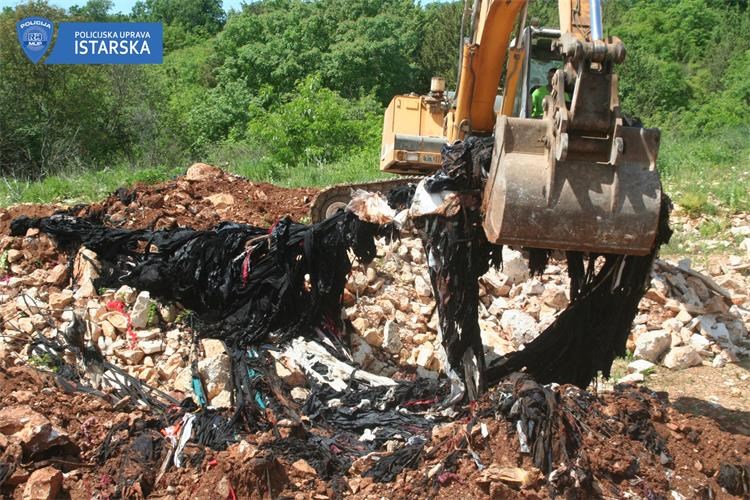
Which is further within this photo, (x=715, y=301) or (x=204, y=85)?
(x=204, y=85)

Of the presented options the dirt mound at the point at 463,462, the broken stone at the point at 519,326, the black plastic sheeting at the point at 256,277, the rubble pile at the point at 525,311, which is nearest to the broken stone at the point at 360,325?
the rubble pile at the point at 525,311

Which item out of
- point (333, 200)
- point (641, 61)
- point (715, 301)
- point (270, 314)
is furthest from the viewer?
point (641, 61)

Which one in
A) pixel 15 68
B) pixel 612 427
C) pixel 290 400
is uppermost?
pixel 15 68

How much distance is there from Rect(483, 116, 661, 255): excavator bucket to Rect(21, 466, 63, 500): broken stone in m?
2.63

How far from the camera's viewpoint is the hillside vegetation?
1462 centimetres

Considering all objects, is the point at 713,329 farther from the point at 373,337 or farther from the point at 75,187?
the point at 75,187

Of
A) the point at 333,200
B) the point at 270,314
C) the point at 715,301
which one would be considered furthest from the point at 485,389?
the point at 333,200

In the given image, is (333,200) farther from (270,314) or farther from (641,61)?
(641,61)

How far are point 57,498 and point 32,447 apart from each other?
1.15ft

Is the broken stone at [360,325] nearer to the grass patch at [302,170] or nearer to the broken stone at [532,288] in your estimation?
the broken stone at [532,288]

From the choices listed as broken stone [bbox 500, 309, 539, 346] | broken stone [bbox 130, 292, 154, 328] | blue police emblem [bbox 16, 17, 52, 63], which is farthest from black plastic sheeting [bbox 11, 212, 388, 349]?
blue police emblem [bbox 16, 17, 52, 63]

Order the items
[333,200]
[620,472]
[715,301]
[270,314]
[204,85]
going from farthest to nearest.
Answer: [204,85]
[333,200]
[715,301]
[270,314]
[620,472]

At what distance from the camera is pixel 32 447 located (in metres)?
4.42

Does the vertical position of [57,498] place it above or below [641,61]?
below
